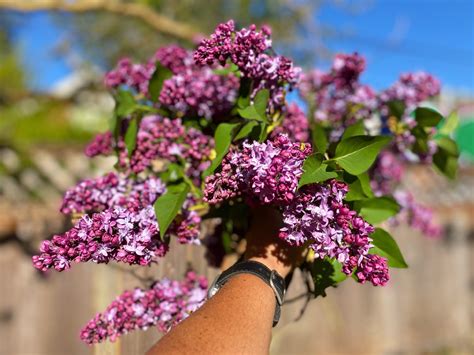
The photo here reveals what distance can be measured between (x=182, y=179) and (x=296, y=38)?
26.8ft

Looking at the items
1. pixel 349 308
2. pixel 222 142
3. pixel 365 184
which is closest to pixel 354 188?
pixel 365 184

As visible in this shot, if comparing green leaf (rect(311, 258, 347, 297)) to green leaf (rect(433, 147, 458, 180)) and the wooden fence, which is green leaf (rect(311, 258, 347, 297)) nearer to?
the wooden fence

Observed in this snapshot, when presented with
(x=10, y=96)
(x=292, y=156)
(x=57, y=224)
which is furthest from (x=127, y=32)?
(x=292, y=156)

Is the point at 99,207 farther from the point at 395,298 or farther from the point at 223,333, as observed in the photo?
the point at 395,298

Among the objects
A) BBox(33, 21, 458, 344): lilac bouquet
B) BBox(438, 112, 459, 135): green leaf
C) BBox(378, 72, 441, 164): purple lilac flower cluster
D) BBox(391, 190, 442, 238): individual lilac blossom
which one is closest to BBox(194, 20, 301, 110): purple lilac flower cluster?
BBox(33, 21, 458, 344): lilac bouquet

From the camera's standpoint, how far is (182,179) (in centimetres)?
157

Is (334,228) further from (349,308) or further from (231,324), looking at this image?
(349,308)

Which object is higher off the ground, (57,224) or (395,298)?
(57,224)

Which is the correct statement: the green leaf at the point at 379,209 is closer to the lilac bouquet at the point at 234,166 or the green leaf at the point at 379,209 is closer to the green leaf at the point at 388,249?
the lilac bouquet at the point at 234,166

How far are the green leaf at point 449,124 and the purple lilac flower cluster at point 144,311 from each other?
41.7 inches

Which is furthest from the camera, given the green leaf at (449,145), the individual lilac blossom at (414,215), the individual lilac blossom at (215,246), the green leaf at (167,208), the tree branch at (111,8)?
the tree branch at (111,8)

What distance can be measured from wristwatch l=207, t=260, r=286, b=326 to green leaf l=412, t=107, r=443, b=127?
80 centimetres

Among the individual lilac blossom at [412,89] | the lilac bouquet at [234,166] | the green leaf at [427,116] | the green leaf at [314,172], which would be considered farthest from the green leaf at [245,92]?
the individual lilac blossom at [412,89]

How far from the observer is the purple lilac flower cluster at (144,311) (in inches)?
55.2
